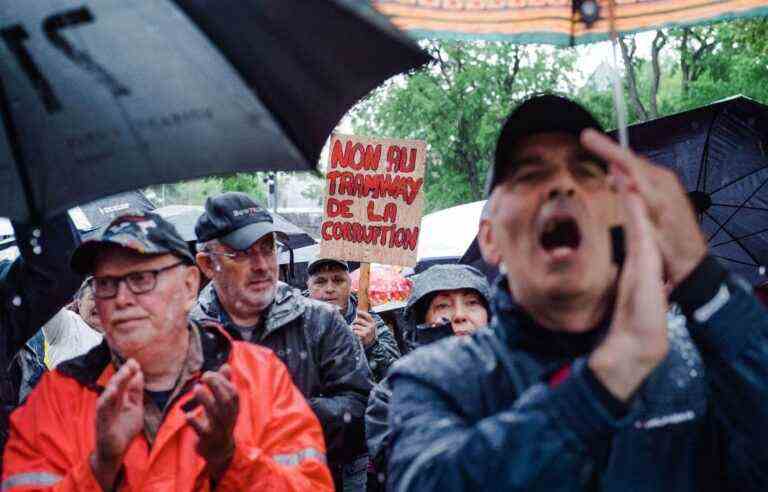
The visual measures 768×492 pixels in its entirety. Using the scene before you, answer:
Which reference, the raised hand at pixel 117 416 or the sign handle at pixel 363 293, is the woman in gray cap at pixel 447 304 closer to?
the sign handle at pixel 363 293

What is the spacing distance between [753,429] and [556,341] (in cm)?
38

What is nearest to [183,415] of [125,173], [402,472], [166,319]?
[166,319]

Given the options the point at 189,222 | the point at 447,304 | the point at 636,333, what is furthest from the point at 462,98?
the point at 636,333

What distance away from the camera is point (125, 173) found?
228 centimetres

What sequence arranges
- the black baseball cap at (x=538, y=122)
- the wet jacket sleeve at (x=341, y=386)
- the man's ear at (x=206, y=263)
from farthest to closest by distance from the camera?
the man's ear at (x=206, y=263) → the wet jacket sleeve at (x=341, y=386) → the black baseball cap at (x=538, y=122)

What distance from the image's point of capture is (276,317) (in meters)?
3.92

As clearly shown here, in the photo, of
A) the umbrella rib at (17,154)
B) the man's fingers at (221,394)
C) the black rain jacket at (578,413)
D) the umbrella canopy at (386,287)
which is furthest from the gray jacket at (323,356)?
the umbrella canopy at (386,287)

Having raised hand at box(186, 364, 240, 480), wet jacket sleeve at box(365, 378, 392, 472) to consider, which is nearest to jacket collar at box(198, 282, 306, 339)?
wet jacket sleeve at box(365, 378, 392, 472)

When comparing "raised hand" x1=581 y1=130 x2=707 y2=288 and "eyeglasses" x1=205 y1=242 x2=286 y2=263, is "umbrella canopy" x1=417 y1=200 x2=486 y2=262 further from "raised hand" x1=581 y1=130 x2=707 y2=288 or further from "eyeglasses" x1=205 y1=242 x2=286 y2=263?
"raised hand" x1=581 y1=130 x2=707 y2=288

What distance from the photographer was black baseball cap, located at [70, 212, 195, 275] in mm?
2674

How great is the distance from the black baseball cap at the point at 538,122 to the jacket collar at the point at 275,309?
2189mm

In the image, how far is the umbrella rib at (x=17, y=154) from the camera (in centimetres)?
232

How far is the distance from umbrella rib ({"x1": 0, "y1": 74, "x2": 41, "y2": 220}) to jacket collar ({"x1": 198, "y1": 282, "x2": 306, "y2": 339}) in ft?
4.99

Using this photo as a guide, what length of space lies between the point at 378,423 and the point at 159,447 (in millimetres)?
1285
